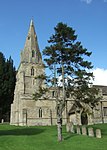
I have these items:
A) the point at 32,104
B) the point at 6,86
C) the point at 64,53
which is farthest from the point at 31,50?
the point at 64,53

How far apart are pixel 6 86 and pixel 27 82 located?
4.94 m

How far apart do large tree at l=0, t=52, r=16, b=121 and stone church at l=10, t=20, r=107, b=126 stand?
1.74 meters

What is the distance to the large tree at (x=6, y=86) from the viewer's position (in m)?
49.3

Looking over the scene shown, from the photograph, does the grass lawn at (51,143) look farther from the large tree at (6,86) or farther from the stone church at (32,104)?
the large tree at (6,86)

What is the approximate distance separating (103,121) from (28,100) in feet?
56.5

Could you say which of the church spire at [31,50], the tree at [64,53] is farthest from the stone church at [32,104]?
the tree at [64,53]

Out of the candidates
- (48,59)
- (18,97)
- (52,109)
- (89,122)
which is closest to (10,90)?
(18,97)

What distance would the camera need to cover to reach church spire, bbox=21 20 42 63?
5266cm

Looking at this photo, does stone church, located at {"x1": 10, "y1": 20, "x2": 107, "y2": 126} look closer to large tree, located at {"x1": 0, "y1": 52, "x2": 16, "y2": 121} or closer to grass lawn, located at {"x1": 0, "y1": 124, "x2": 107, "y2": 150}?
large tree, located at {"x1": 0, "y1": 52, "x2": 16, "y2": 121}

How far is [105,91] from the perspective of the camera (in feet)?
175

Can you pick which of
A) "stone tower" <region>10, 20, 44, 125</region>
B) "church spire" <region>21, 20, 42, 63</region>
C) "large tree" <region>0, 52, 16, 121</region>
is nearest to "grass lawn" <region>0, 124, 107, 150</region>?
"stone tower" <region>10, 20, 44, 125</region>

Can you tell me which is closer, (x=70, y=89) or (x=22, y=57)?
(x=70, y=89)

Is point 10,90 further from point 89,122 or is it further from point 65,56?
point 65,56

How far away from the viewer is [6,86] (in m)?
49.8
